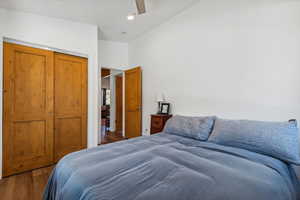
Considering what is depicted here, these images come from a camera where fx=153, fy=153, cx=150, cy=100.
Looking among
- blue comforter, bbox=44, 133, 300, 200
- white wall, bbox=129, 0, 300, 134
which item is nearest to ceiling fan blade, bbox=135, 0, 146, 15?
white wall, bbox=129, 0, 300, 134

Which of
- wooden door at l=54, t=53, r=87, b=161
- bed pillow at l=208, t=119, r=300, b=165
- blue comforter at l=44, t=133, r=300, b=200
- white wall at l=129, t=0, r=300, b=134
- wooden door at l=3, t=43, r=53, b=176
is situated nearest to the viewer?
blue comforter at l=44, t=133, r=300, b=200

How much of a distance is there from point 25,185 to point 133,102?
2.70 m

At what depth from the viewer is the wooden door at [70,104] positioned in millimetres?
2962

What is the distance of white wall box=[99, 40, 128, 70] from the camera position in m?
4.27

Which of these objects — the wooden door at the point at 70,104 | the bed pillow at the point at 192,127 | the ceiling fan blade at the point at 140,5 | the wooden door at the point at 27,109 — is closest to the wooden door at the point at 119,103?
the wooden door at the point at 70,104

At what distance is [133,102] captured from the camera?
424 cm

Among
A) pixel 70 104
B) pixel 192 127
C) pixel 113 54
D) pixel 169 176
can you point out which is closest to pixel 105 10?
pixel 113 54

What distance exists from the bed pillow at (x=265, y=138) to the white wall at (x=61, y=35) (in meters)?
2.57

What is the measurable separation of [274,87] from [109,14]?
2.98m

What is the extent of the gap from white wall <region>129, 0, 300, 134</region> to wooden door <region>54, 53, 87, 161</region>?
1.72m

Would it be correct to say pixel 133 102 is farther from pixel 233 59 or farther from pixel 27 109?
pixel 233 59

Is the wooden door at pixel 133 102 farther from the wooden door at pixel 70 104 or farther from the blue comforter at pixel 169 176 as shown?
the blue comforter at pixel 169 176

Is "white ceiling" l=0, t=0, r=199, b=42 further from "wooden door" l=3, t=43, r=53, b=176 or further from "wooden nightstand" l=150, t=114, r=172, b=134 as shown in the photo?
"wooden nightstand" l=150, t=114, r=172, b=134

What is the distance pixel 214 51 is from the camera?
2.52 meters
